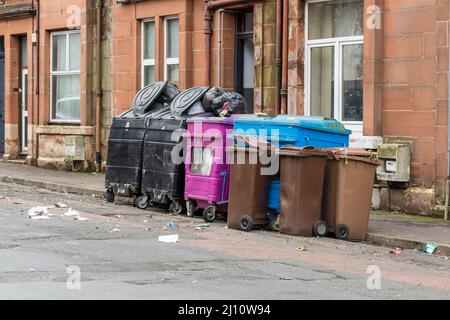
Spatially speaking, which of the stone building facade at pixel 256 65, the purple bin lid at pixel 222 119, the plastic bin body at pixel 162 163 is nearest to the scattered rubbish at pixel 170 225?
the plastic bin body at pixel 162 163

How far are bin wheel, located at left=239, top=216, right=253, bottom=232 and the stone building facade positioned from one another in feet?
10.1

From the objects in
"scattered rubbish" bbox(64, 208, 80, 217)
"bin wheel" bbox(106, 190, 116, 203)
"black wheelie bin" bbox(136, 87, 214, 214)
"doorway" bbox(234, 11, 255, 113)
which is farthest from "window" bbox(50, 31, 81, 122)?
"scattered rubbish" bbox(64, 208, 80, 217)

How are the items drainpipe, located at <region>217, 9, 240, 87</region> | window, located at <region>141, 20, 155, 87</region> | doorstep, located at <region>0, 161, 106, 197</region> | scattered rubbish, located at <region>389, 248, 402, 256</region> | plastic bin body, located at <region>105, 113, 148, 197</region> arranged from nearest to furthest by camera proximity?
scattered rubbish, located at <region>389, 248, 402, 256</region> < plastic bin body, located at <region>105, 113, 148, 197</region> < doorstep, located at <region>0, 161, 106, 197</region> < drainpipe, located at <region>217, 9, 240, 87</region> < window, located at <region>141, 20, 155, 87</region>

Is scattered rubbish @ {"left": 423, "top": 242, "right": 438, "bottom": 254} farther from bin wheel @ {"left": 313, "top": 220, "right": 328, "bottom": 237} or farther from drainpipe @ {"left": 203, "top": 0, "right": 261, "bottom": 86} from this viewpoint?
drainpipe @ {"left": 203, "top": 0, "right": 261, "bottom": 86}

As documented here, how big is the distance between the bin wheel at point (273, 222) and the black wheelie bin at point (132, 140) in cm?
301

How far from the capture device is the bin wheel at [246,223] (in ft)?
39.2

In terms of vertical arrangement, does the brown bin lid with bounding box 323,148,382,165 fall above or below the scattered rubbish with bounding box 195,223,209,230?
above

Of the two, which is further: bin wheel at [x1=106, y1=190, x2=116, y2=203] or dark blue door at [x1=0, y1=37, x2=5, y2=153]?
dark blue door at [x1=0, y1=37, x2=5, y2=153]

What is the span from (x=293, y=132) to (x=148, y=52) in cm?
817

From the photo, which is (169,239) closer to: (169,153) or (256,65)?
(169,153)

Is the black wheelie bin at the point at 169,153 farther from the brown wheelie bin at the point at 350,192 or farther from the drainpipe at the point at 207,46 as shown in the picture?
the drainpipe at the point at 207,46

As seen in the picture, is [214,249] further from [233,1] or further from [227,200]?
[233,1]

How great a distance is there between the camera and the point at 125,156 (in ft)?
47.5

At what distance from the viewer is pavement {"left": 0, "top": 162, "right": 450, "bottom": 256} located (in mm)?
11047
